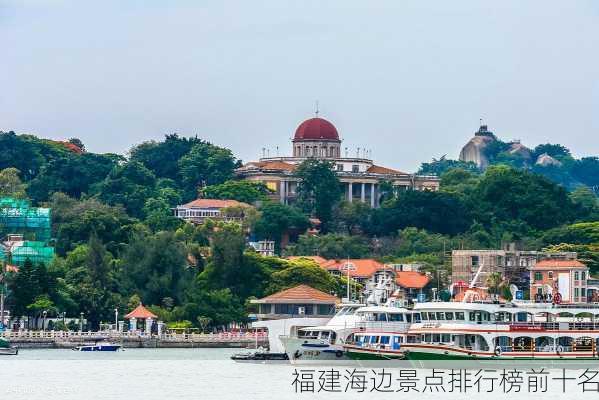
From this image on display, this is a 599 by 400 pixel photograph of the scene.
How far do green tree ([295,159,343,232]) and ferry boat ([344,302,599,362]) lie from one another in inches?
2519

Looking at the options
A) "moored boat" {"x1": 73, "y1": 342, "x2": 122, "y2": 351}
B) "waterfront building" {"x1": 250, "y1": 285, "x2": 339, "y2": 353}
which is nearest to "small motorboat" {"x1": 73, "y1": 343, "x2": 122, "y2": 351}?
"moored boat" {"x1": 73, "y1": 342, "x2": 122, "y2": 351}

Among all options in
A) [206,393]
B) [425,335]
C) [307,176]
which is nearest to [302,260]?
[307,176]

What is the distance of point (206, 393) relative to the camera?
234 ft

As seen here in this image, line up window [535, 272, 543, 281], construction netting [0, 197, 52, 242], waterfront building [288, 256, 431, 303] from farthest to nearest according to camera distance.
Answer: construction netting [0, 197, 52, 242] < waterfront building [288, 256, 431, 303] < window [535, 272, 543, 281]

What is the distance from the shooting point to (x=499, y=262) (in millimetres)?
120312

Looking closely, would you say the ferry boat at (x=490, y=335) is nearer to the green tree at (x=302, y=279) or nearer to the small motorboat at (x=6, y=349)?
the small motorboat at (x=6, y=349)

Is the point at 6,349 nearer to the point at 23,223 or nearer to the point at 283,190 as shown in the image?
the point at 23,223

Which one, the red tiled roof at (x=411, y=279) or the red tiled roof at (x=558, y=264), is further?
the red tiled roof at (x=411, y=279)

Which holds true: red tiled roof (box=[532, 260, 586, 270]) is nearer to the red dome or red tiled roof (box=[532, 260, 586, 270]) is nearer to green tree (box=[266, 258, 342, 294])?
green tree (box=[266, 258, 342, 294])

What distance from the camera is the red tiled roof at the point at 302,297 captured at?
107 metres

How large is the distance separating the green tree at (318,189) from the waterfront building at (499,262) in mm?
24255

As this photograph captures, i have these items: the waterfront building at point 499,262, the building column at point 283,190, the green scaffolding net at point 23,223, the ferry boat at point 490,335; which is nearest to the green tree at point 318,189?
the building column at point 283,190

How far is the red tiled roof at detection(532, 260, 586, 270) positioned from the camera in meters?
113

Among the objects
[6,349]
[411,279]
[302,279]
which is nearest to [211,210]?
[411,279]
